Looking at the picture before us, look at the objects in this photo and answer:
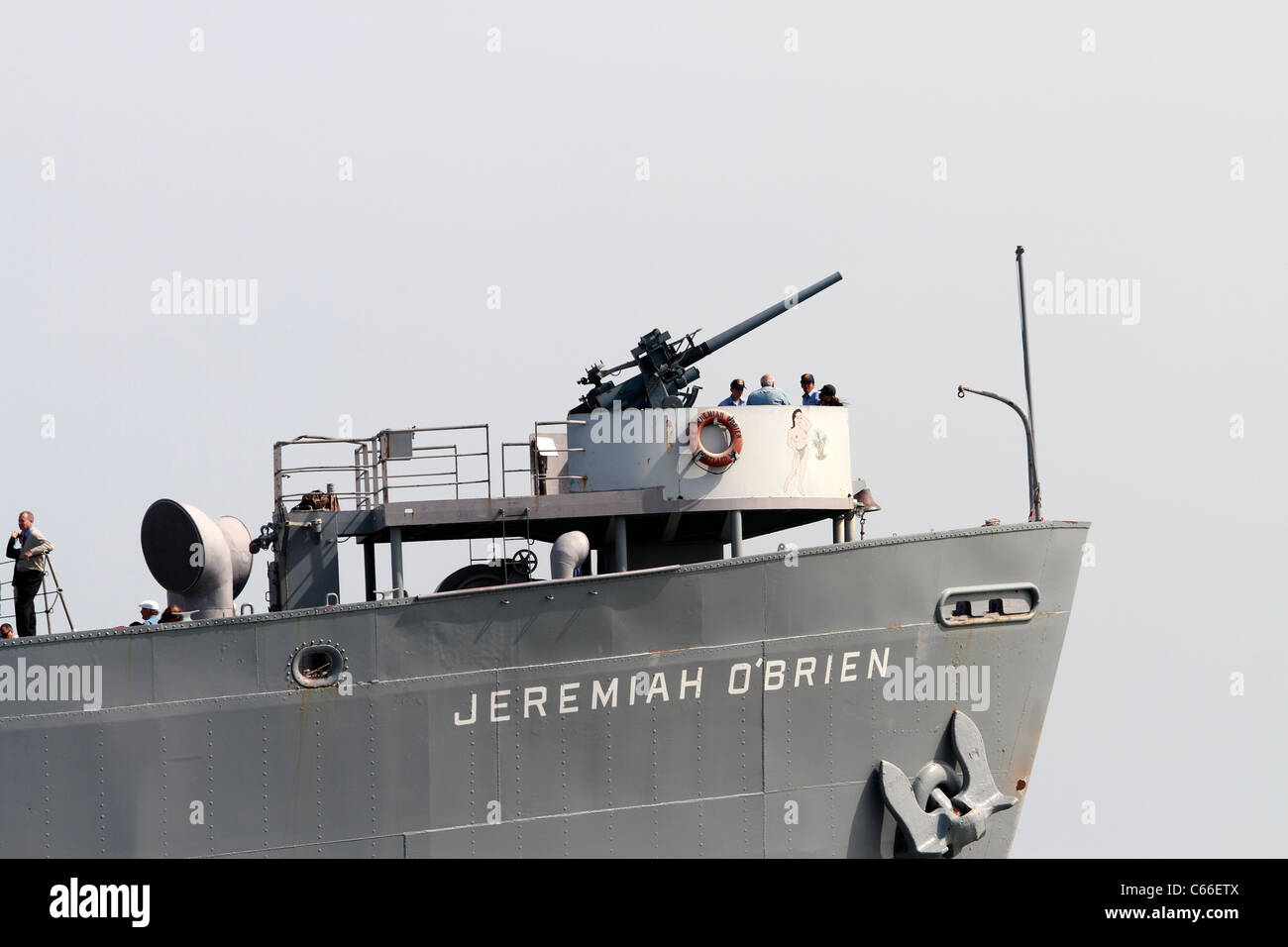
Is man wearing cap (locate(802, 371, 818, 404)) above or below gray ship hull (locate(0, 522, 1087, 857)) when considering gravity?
above

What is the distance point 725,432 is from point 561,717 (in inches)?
159

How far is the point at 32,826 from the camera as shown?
19.9m

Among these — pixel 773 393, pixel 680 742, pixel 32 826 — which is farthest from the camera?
pixel 773 393

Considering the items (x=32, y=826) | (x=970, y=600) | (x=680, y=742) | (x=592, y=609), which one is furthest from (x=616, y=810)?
(x=32, y=826)

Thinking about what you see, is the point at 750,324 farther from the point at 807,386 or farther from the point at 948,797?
the point at 948,797

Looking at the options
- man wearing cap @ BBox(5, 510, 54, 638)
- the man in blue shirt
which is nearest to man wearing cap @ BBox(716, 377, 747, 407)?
the man in blue shirt

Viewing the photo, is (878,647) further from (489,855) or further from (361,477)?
(361,477)

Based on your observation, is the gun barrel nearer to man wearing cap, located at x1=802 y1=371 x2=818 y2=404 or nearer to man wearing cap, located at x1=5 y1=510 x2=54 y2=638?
man wearing cap, located at x1=802 y1=371 x2=818 y2=404

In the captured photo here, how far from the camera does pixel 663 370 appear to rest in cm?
A: 2306

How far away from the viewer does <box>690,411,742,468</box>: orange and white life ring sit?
21.9m

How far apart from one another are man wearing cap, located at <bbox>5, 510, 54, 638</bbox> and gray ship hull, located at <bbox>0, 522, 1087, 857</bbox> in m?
1.26

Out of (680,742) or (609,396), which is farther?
(609,396)

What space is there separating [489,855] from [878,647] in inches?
206

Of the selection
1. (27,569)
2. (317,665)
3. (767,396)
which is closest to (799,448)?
(767,396)
